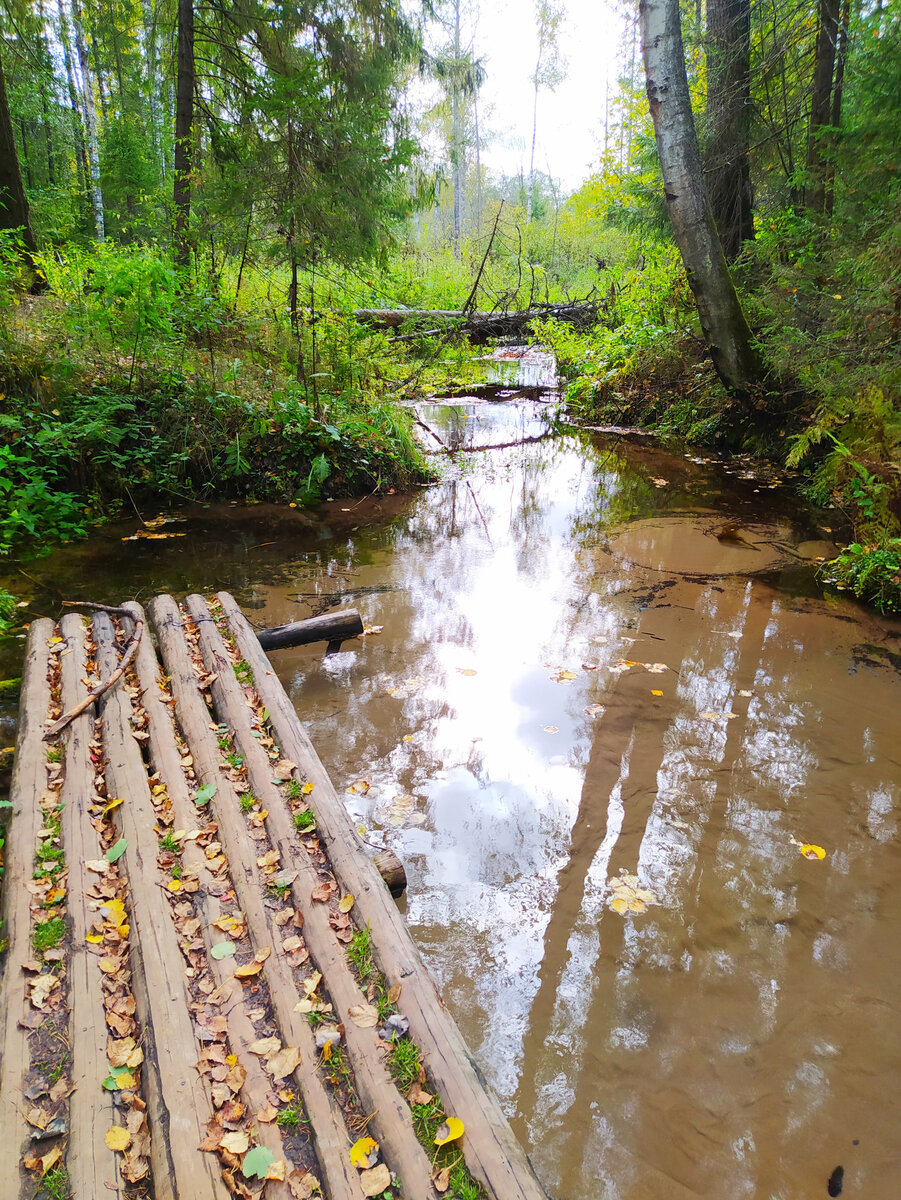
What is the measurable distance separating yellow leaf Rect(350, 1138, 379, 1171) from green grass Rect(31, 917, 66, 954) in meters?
1.19

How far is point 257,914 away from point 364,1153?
861mm

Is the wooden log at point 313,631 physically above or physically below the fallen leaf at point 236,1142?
above

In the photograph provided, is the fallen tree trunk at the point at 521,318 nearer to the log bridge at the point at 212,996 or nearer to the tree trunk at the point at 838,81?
the tree trunk at the point at 838,81

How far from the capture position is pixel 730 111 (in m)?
9.13

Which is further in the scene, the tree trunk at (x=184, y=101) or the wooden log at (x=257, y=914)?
the tree trunk at (x=184, y=101)

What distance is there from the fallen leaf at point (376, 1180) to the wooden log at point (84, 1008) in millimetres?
572

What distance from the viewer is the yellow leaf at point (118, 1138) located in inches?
64.8

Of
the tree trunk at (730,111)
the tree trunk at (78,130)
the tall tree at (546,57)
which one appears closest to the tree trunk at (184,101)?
the tree trunk at (730,111)

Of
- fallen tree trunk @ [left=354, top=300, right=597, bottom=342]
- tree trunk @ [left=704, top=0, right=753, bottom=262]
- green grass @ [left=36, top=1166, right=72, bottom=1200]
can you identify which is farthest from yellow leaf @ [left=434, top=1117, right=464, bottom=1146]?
fallen tree trunk @ [left=354, top=300, right=597, bottom=342]

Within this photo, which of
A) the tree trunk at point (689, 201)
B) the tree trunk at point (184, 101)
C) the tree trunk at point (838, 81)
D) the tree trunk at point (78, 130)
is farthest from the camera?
the tree trunk at point (78, 130)

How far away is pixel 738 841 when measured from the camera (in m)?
3.17

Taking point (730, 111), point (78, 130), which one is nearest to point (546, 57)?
point (78, 130)

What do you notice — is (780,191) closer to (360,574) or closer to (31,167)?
(360,574)

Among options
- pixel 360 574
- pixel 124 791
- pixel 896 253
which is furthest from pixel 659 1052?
pixel 896 253
